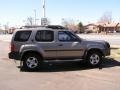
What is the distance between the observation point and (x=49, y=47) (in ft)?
48.2

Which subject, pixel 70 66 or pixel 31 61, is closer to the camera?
pixel 31 61

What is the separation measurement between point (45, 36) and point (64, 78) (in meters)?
3.08

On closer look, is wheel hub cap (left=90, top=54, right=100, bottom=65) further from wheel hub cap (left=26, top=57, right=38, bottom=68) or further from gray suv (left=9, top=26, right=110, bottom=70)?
wheel hub cap (left=26, top=57, right=38, bottom=68)

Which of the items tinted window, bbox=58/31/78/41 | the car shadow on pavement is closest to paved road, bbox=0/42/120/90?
the car shadow on pavement

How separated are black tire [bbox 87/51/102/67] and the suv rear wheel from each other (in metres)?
2.25

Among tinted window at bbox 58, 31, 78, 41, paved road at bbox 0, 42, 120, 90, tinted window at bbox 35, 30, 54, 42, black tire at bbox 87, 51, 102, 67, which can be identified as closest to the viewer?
paved road at bbox 0, 42, 120, 90

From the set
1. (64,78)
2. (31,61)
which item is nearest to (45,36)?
(31,61)

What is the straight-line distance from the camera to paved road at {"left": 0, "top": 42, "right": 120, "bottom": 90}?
1059cm

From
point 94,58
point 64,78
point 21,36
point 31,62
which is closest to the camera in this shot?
point 64,78

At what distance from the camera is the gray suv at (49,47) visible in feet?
47.8

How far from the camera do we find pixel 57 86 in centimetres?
1066

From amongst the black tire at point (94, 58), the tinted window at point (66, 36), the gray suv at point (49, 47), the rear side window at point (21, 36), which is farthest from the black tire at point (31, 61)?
Answer: the black tire at point (94, 58)

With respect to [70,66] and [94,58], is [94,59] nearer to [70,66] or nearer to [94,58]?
[94,58]

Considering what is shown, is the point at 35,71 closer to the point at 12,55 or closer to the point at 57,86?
the point at 12,55
